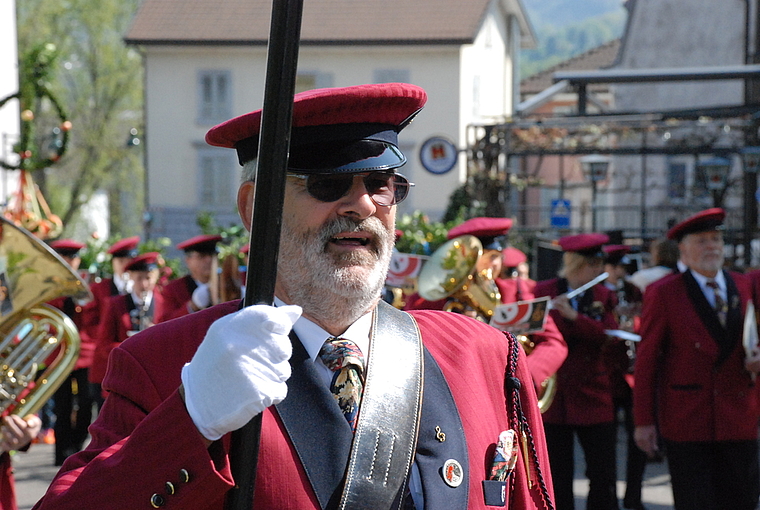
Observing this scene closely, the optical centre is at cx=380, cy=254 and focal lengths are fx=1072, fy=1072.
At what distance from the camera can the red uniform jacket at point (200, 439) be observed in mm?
1776

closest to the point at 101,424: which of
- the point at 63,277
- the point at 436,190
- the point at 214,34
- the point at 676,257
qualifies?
the point at 63,277

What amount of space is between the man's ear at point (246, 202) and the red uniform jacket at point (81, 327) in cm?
722

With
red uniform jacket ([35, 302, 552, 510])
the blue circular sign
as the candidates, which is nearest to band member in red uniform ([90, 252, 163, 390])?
red uniform jacket ([35, 302, 552, 510])

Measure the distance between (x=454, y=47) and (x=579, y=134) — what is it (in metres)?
11.8

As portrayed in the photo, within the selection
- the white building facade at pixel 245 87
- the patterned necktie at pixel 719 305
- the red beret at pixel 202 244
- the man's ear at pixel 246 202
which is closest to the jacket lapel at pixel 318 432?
the man's ear at pixel 246 202

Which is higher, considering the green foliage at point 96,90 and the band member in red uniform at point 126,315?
the green foliage at point 96,90

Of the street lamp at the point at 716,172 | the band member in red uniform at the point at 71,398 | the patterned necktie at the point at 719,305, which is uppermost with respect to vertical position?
the street lamp at the point at 716,172

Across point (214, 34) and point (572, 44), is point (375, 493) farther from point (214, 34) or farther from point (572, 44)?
point (572, 44)

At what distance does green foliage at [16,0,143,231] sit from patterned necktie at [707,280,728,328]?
3074 centimetres

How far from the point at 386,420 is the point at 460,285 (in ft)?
12.7

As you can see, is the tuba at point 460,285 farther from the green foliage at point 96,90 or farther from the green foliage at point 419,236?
the green foliage at point 96,90

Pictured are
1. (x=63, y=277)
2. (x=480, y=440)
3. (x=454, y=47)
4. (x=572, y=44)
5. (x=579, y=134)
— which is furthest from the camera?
(x=572, y=44)

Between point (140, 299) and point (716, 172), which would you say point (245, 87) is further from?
point (140, 299)

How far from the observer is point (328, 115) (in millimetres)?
2094
